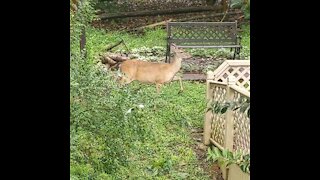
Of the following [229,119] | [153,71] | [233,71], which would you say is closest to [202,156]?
[229,119]

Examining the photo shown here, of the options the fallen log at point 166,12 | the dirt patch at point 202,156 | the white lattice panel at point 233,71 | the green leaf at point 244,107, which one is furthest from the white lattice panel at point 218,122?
the fallen log at point 166,12

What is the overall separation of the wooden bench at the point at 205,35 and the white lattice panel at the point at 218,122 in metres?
3.74

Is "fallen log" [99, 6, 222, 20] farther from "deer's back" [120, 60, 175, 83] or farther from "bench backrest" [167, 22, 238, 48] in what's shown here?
"deer's back" [120, 60, 175, 83]

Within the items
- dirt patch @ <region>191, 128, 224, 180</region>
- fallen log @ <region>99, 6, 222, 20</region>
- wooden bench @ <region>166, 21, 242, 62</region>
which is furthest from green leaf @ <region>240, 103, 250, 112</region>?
fallen log @ <region>99, 6, 222, 20</region>

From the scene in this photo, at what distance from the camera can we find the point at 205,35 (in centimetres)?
952

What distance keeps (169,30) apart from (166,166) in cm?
625

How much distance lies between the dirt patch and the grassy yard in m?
0.04

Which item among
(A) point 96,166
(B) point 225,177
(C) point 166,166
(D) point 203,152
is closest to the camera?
(A) point 96,166

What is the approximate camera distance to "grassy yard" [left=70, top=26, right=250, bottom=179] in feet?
9.29

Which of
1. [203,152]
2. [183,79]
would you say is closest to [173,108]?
[203,152]
